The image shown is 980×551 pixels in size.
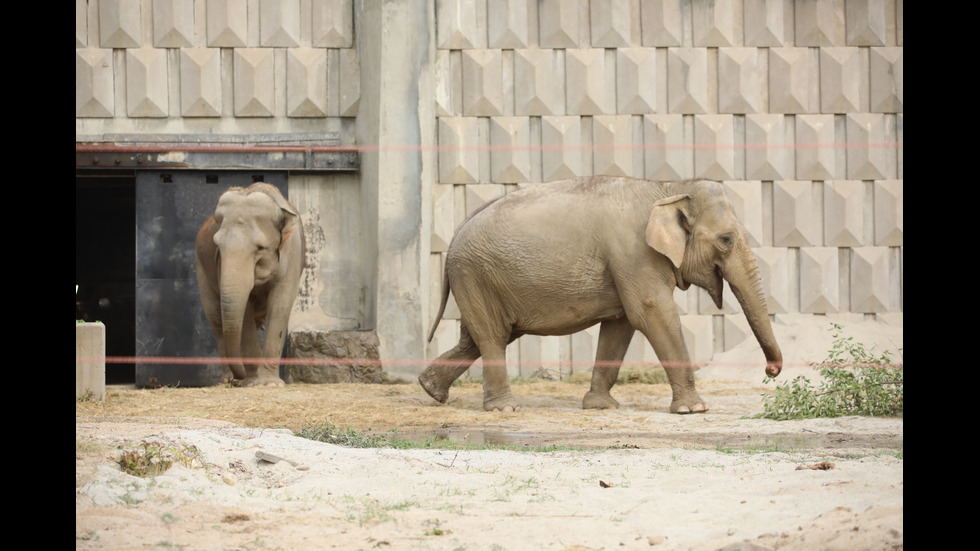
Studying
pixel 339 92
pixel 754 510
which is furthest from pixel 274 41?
pixel 754 510

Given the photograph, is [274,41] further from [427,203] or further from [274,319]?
[274,319]

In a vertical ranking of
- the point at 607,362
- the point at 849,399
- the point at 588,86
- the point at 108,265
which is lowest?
the point at 849,399

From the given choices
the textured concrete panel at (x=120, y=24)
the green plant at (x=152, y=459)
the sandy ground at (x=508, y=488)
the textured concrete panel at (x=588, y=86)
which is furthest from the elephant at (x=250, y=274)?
the green plant at (x=152, y=459)

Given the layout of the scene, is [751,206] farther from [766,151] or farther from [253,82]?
[253,82]

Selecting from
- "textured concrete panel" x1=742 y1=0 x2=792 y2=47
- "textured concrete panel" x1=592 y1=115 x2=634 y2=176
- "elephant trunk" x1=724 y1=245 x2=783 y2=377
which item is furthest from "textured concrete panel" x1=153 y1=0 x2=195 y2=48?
"elephant trunk" x1=724 y1=245 x2=783 y2=377

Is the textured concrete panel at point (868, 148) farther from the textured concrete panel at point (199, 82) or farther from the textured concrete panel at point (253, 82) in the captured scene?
the textured concrete panel at point (199, 82)

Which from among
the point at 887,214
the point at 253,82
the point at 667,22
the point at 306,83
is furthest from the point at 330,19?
the point at 887,214

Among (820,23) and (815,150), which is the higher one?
(820,23)

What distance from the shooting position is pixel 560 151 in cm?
1383

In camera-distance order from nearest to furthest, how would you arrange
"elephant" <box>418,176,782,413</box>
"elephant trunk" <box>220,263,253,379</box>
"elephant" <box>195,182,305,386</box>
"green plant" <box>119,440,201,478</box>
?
"green plant" <box>119,440,201,478</box> → "elephant" <box>418,176,782,413</box> → "elephant trunk" <box>220,263,253,379</box> → "elephant" <box>195,182,305,386</box>

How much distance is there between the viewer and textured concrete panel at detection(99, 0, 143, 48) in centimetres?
1419

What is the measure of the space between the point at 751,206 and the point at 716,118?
3.78ft

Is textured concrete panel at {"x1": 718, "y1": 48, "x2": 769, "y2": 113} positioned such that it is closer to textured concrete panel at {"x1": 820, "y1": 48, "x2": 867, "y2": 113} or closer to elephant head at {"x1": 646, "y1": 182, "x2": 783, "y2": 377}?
textured concrete panel at {"x1": 820, "y1": 48, "x2": 867, "y2": 113}

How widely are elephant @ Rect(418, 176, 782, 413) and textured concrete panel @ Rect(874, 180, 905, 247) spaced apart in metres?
4.38
